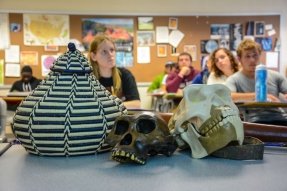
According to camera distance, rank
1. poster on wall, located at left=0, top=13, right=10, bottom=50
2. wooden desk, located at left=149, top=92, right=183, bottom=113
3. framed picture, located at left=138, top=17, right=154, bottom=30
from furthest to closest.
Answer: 1. framed picture, located at left=138, top=17, right=154, bottom=30
2. poster on wall, located at left=0, top=13, right=10, bottom=50
3. wooden desk, located at left=149, top=92, right=183, bottom=113

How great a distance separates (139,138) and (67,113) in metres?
0.13

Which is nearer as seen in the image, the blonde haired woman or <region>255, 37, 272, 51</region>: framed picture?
the blonde haired woman

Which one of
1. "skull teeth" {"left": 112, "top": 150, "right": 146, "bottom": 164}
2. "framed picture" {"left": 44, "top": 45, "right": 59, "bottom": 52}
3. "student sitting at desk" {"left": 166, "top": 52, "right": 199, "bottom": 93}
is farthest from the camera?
"framed picture" {"left": 44, "top": 45, "right": 59, "bottom": 52}

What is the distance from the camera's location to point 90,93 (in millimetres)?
663

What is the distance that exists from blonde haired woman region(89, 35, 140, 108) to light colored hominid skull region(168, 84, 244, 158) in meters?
1.43

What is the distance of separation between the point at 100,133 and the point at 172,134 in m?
0.13

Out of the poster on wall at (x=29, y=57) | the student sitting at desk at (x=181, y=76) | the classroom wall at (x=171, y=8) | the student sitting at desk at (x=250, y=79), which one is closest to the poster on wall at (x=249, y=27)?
the classroom wall at (x=171, y=8)

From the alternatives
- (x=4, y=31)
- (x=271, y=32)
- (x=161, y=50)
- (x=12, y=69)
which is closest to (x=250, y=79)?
(x=161, y=50)

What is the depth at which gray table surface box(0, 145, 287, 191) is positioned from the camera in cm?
47

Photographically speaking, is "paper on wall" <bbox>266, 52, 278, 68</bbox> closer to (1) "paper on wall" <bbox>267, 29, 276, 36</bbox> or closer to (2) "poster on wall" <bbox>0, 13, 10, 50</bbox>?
(1) "paper on wall" <bbox>267, 29, 276, 36</bbox>

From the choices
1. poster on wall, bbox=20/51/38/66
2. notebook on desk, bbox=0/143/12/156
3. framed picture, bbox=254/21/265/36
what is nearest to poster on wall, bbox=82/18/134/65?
poster on wall, bbox=20/51/38/66

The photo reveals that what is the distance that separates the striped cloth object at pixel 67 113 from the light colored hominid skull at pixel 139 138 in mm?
28

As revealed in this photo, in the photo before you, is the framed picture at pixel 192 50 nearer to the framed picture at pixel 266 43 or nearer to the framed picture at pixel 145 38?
the framed picture at pixel 145 38

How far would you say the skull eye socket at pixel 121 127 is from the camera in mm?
643
